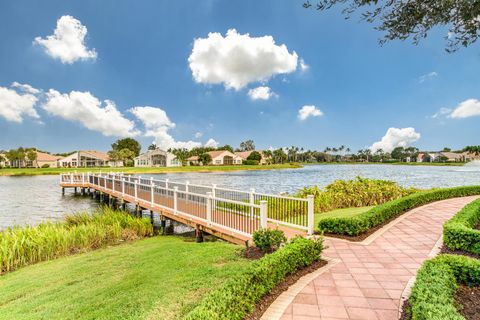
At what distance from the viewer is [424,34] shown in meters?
5.65

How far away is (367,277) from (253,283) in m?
2.23

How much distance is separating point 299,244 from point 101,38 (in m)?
31.4

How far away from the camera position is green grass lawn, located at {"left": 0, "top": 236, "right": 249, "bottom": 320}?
14.4ft

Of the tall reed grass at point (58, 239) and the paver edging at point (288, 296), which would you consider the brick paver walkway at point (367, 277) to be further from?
the tall reed grass at point (58, 239)

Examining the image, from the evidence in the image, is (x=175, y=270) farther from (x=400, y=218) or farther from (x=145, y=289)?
(x=400, y=218)

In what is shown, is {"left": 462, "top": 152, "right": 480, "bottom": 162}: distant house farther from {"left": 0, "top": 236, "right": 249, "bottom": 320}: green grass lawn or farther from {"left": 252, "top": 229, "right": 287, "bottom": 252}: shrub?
{"left": 0, "top": 236, "right": 249, "bottom": 320}: green grass lawn

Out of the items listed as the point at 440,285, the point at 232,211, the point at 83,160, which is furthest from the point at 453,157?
the point at 440,285

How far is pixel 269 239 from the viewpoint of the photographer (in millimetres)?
5863

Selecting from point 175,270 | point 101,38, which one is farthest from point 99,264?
point 101,38

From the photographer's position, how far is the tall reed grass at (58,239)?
→ 28.0 ft

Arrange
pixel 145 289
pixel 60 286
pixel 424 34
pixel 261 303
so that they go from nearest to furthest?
pixel 261 303 < pixel 145 289 < pixel 424 34 < pixel 60 286

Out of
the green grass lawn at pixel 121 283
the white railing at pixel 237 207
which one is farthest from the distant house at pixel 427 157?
the green grass lawn at pixel 121 283

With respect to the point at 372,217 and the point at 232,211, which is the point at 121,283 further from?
the point at 372,217

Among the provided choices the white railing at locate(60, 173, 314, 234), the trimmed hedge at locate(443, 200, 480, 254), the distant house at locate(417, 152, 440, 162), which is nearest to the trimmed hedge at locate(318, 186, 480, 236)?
the white railing at locate(60, 173, 314, 234)
